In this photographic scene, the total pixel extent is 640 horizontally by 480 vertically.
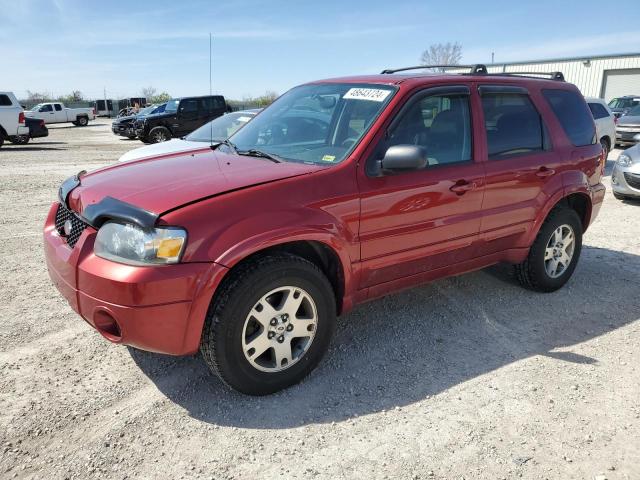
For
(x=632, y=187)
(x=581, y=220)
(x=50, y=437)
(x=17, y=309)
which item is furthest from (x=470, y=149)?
(x=632, y=187)

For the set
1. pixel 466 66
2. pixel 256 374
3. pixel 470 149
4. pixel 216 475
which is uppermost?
pixel 466 66

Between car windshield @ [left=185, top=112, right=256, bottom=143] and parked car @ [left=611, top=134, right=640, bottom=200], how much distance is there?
608cm

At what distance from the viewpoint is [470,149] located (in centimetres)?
374

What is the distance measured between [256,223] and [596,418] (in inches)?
84.5

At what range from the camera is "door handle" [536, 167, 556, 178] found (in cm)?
415

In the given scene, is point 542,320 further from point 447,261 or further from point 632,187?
point 632,187

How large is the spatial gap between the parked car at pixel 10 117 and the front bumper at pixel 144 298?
1829 cm

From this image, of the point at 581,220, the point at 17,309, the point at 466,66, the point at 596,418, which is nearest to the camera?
the point at 596,418

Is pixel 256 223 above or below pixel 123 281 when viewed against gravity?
above

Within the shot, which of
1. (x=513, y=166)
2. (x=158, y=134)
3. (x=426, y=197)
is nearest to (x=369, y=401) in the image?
(x=426, y=197)

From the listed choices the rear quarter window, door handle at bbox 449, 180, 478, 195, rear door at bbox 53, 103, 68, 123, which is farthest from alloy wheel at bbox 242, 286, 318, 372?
rear door at bbox 53, 103, 68, 123

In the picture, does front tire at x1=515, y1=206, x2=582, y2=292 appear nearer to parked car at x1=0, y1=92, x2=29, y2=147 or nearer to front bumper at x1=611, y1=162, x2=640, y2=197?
front bumper at x1=611, y1=162, x2=640, y2=197

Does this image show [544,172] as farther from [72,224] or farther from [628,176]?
[628,176]

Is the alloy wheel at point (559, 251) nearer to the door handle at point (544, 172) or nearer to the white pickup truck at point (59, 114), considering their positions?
the door handle at point (544, 172)
